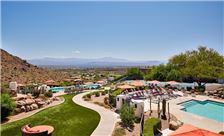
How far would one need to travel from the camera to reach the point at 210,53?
3550 cm

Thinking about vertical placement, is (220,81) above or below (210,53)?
below

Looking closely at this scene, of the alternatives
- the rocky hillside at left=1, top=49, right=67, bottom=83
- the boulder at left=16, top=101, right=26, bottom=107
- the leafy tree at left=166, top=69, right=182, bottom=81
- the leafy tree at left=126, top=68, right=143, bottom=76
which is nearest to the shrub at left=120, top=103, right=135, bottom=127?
the boulder at left=16, top=101, right=26, bottom=107

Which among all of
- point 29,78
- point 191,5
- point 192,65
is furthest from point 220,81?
point 29,78

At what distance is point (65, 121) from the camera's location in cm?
1680

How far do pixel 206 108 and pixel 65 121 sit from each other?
15.3 m

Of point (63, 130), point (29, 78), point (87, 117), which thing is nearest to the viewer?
point (63, 130)

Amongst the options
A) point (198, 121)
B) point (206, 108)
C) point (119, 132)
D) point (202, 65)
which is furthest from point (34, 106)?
point (202, 65)

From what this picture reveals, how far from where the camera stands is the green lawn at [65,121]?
14531 mm

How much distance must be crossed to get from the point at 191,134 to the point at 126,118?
688 cm

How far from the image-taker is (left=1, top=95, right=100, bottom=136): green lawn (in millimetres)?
14531

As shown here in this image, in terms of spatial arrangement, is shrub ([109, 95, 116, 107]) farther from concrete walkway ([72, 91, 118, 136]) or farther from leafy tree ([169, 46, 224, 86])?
leafy tree ([169, 46, 224, 86])

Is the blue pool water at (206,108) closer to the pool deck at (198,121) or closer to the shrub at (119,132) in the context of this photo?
the pool deck at (198,121)

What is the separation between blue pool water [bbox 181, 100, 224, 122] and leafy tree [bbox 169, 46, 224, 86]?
8.00m

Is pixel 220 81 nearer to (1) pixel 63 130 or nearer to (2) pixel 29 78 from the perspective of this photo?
(1) pixel 63 130
